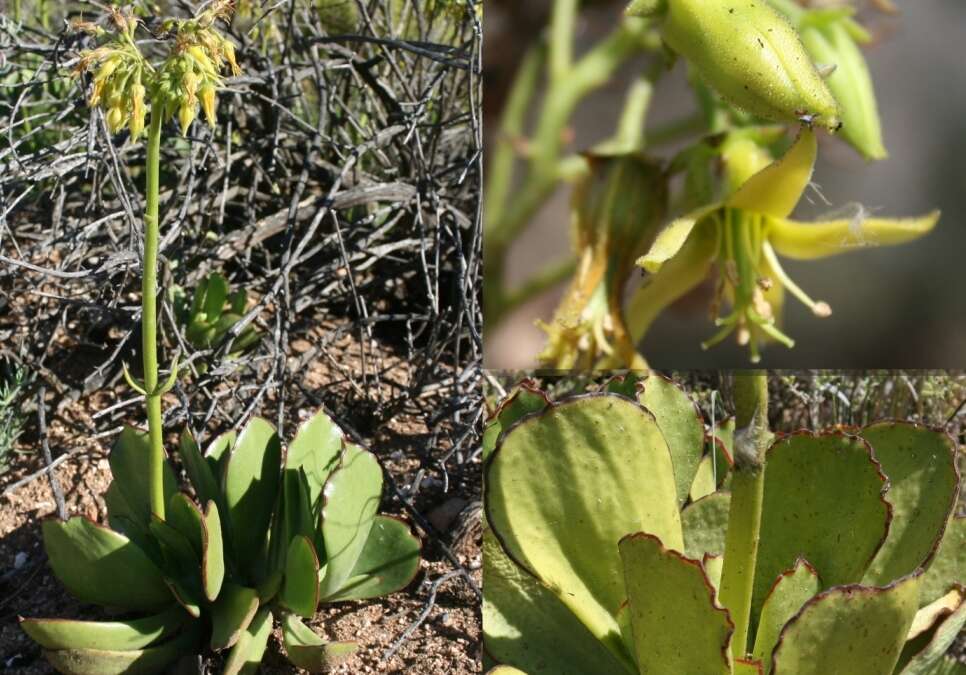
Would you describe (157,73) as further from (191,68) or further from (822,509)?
(822,509)

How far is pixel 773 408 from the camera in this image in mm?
1131

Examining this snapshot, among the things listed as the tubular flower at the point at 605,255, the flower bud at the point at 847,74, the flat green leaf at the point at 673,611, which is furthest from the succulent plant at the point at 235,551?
the flower bud at the point at 847,74

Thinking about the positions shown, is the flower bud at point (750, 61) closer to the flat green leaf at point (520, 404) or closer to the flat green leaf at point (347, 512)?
the flat green leaf at point (520, 404)

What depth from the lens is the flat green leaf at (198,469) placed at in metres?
1.27

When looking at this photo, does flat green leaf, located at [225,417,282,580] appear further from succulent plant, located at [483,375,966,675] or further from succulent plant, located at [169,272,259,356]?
succulent plant, located at [483,375,966,675]

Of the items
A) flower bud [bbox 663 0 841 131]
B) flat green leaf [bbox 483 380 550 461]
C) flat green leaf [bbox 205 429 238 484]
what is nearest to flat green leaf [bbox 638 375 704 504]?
flat green leaf [bbox 483 380 550 461]

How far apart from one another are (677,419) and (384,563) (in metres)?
0.61

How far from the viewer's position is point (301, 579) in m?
1.21

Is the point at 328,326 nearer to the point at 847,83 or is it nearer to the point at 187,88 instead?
the point at 187,88

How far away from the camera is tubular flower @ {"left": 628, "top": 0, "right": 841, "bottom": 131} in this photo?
0.53 m

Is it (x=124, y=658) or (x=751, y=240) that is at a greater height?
(x=751, y=240)

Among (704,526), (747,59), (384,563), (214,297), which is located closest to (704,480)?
(704,526)

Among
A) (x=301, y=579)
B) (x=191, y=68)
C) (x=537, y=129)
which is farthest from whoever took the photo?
(x=301, y=579)

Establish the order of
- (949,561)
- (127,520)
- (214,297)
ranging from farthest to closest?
(214,297) → (127,520) → (949,561)
